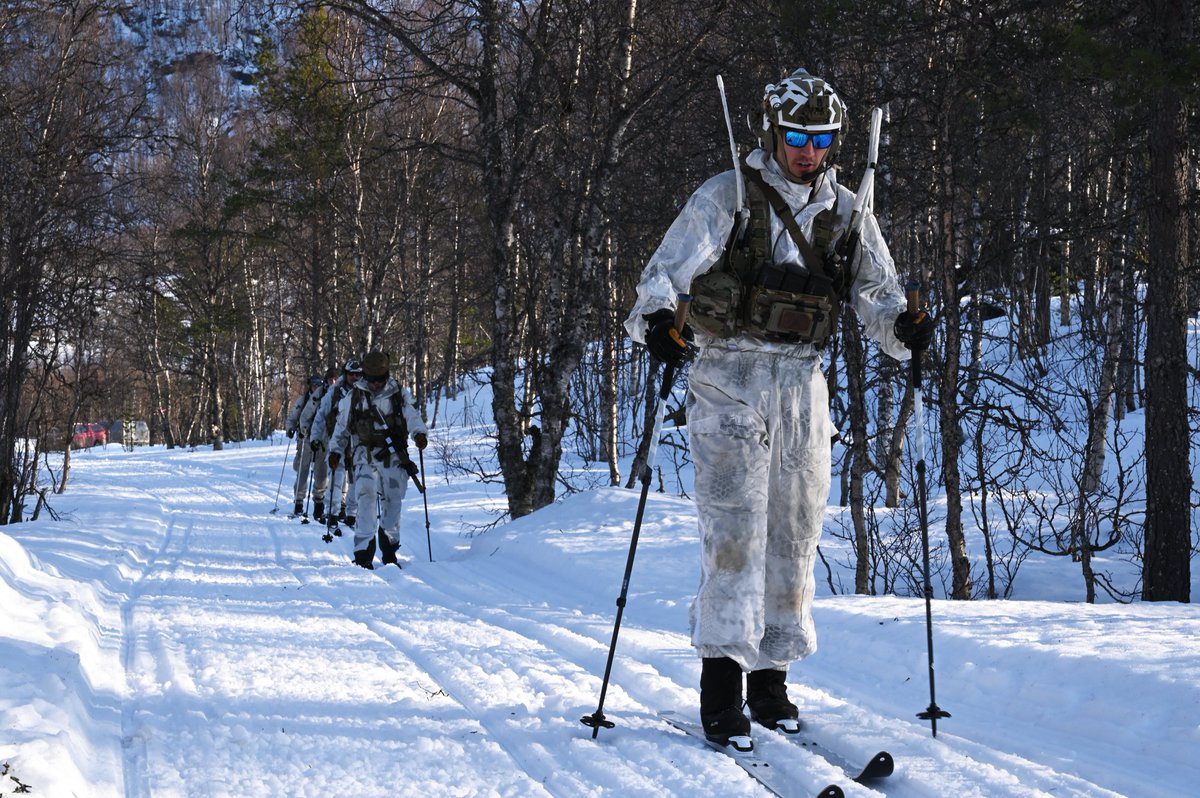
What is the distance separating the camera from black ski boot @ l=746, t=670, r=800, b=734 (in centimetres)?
392

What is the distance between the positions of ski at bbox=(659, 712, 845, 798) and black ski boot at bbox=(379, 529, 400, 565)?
6680 mm

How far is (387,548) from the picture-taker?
10438 mm

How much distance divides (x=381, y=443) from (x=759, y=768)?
7.96 metres

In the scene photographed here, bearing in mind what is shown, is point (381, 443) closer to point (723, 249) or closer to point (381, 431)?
point (381, 431)

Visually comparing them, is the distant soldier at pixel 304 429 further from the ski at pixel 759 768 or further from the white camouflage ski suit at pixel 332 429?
the ski at pixel 759 768

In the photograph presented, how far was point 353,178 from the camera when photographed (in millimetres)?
24828

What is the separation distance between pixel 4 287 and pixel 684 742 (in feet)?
31.6

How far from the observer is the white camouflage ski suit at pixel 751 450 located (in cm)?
383

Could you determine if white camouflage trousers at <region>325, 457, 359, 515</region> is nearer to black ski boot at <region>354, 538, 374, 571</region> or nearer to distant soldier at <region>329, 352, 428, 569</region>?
distant soldier at <region>329, 352, 428, 569</region>

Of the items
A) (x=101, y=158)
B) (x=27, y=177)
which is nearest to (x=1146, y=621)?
(x=27, y=177)

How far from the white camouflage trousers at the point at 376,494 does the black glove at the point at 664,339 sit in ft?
23.1

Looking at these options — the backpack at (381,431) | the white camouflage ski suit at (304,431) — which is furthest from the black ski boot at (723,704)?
the white camouflage ski suit at (304,431)

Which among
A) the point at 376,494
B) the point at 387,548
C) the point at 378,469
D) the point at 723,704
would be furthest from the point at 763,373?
the point at 378,469

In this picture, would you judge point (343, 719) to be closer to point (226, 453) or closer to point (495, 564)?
point (495, 564)
